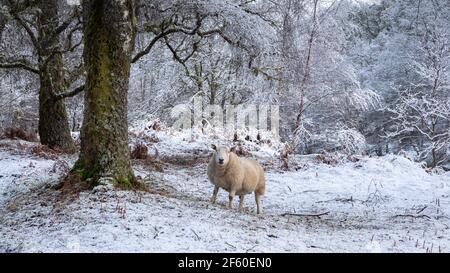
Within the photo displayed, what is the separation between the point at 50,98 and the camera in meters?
11.6

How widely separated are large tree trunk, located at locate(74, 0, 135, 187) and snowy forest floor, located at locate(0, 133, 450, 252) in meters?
0.51

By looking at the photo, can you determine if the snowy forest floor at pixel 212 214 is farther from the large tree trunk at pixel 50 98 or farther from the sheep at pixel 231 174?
the large tree trunk at pixel 50 98

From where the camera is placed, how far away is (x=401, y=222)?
7.05 metres

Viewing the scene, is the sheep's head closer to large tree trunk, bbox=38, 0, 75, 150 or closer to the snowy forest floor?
the snowy forest floor

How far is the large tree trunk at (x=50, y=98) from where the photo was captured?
456 inches

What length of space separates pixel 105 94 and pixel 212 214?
2.36 m

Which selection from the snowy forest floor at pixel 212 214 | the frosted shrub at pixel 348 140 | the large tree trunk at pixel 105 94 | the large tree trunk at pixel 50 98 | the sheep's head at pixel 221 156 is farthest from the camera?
the frosted shrub at pixel 348 140

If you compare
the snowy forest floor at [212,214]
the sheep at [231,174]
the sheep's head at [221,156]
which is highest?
the sheep's head at [221,156]

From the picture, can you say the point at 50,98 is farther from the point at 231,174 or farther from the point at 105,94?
the point at 231,174

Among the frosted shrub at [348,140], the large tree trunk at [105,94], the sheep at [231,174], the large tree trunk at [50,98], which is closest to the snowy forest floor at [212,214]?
the sheep at [231,174]

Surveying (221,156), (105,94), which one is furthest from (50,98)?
(221,156)

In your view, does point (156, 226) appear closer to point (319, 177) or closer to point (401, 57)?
point (319, 177)

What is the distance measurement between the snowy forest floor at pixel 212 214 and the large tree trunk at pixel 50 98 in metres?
0.68
